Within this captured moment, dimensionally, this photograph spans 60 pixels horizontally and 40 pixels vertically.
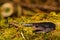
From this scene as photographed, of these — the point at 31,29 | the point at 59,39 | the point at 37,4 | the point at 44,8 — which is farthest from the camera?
the point at 37,4

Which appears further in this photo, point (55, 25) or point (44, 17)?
point (44, 17)

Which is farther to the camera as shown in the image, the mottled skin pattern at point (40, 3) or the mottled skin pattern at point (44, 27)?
the mottled skin pattern at point (40, 3)

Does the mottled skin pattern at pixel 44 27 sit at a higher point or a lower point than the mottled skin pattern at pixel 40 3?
lower

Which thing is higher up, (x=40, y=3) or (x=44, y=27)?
(x=40, y=3)

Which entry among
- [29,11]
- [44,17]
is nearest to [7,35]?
[44,17]

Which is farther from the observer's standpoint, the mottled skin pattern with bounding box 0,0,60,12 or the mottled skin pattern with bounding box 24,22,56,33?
the mottled skin pattern with bounding box 0,0,60,12

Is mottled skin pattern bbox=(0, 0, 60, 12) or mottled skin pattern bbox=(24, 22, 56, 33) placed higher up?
mottled skin pattern bbox=(0, 0, 60, 12)

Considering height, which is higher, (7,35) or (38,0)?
(38,0)

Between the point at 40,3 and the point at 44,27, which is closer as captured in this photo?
the point at 44,27

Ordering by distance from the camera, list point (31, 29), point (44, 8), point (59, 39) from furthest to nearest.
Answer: point (44, 8) → point (31, 29) → point (59, 39)

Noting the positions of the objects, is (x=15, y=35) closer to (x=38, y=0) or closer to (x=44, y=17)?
(x=44, y=17)
